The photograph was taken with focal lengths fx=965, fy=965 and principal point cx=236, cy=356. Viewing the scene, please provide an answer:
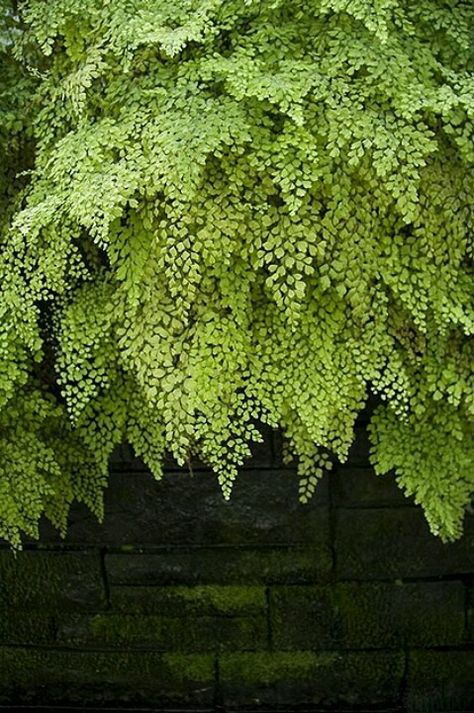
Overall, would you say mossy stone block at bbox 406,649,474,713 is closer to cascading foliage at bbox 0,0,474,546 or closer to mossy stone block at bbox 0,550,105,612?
cascading foliage at bbox 0,0,474,546

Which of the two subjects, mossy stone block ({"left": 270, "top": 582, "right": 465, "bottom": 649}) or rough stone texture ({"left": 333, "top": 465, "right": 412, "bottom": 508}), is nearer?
rough stone texture ({"left": 333, "top": 465, "right": 412, "bottom": 508})

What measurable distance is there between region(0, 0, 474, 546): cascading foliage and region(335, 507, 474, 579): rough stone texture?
1.55 ft

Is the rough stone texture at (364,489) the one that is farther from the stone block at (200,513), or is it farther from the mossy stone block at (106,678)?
the mossy stone block at (106,678)

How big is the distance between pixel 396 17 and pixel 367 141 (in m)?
0.34

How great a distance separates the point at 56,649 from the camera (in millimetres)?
3344

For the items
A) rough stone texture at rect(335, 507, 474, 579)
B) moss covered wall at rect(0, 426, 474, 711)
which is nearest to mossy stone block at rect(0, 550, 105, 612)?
moss covered wall at rect(0, 426, 474, 711)

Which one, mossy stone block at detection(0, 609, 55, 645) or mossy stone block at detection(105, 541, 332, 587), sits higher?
mossy stone block at detection(105, 541, 332, 587)

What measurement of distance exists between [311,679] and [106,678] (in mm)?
715

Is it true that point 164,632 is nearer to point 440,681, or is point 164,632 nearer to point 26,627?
point 26,627

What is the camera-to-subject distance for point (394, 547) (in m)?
3.15

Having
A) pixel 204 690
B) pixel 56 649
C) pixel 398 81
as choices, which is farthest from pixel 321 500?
pixel 398 81

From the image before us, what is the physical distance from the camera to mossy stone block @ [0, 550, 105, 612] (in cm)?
323

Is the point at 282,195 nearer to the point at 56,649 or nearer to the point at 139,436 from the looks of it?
the point at 139,436

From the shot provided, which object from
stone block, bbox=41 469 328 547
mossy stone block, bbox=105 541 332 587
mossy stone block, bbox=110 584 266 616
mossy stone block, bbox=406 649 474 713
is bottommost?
mossy stone block, bbox=406 649 474 713
